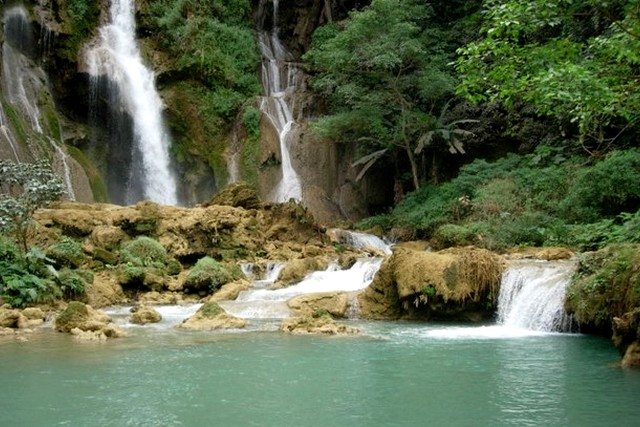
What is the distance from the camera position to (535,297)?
41.5ft

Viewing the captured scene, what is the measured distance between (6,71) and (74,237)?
10168mm

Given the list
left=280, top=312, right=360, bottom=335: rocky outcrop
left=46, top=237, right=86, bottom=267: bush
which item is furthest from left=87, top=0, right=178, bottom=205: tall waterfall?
left=280, top=312, right=360, bottom=335: rocky outcrop

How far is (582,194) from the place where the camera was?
61.0 feet

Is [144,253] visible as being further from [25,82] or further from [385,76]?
[385,76]

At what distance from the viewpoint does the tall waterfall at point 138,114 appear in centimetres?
2741

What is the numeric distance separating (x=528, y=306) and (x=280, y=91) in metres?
21.9

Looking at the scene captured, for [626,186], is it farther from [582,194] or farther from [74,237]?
[74,237]

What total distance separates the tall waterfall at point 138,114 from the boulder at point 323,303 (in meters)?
14.1

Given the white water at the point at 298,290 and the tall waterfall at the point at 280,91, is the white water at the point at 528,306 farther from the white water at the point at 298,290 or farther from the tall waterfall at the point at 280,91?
the tall waterfall at the point at 280,91

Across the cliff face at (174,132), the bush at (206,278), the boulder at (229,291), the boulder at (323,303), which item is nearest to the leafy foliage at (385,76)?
the cliff face at (174,132)

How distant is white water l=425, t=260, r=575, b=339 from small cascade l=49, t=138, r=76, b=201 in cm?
1657

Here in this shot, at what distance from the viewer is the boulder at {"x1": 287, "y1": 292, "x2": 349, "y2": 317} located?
46.9 ft

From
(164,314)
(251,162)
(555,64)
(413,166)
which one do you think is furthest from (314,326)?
(251,162)

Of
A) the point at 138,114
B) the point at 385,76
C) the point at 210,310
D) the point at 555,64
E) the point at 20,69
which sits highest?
the point at 385,76
